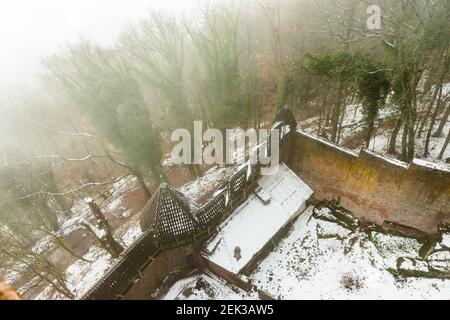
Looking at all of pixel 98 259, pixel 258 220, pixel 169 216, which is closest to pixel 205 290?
pixel 169 216

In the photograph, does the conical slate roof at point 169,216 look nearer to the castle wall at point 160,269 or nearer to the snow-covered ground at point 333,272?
the castle wall at point 160,269

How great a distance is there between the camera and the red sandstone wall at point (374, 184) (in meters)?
11.7

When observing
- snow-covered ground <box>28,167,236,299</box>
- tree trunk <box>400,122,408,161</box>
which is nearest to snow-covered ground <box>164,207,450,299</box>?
snow-covered ground <box>28,167,236,299</box>

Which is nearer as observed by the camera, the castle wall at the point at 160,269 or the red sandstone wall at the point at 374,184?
the castle wall at the point at 160,269

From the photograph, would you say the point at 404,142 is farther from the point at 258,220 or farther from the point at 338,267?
the point at 258,220

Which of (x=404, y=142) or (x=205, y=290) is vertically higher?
(x=404, y=142)

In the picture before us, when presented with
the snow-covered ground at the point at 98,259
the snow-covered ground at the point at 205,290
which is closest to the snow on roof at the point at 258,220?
the snow-covered ground at the point at 205,290

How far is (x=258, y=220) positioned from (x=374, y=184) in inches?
216

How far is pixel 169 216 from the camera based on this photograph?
37.0ft

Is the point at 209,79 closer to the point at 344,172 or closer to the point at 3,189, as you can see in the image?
the point at 344,172

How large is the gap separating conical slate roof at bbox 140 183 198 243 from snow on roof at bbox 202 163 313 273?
4.93 feet

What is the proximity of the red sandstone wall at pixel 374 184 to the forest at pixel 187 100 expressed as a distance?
2.72m

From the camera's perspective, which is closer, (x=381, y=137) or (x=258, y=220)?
(x=258, y=220)

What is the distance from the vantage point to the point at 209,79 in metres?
18.3
